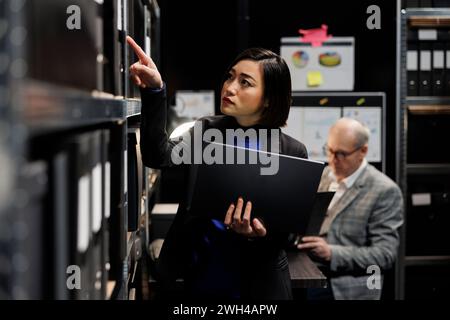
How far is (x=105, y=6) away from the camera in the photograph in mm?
1188

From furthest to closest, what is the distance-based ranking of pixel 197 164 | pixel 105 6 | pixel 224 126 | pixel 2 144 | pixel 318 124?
pixel 318 124
pixel 224 126
pixel 197 164
pixel 105 6
pixel 2 144

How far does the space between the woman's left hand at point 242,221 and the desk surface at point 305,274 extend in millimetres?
585

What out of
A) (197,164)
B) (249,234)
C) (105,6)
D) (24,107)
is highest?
(105,6)

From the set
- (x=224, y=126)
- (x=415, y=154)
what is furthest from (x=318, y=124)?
(x=224, y=126)

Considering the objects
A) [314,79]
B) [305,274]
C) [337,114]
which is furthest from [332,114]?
[305,274]

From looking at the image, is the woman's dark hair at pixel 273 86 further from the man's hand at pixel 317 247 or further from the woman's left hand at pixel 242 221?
the man's hand at pixel 317 247

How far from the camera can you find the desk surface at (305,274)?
2.02 meters

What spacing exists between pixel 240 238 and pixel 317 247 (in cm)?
96

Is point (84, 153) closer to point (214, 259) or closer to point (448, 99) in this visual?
point (214, 259)

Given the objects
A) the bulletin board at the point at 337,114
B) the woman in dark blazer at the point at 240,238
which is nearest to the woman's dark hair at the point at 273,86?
the woman in dark blazer at the point at 240,238

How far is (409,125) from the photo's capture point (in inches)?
136

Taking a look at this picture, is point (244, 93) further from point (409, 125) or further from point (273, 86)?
point (409, 125)

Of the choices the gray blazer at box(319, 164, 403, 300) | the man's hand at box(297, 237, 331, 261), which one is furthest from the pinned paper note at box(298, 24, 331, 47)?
the man's hand at box(297, 237, 331, 261)

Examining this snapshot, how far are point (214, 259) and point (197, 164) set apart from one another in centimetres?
28
